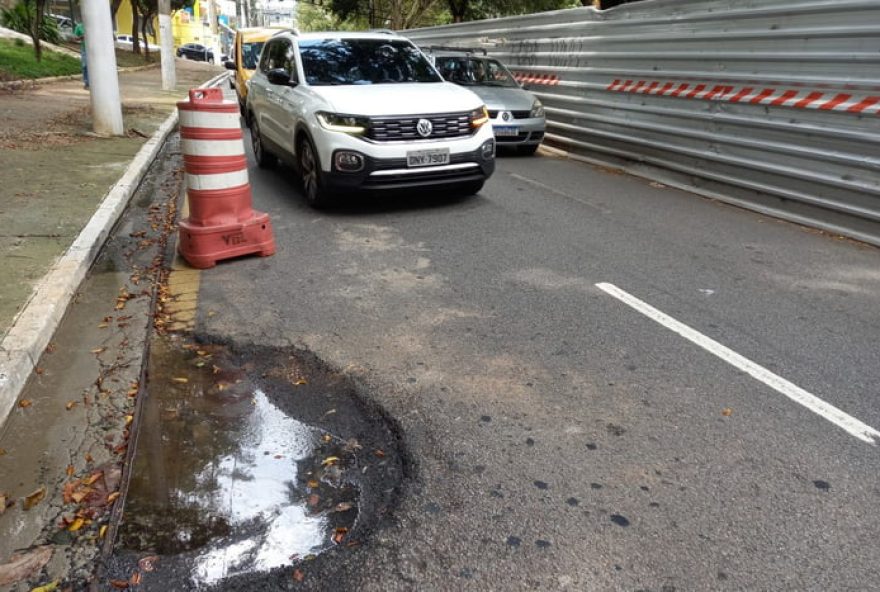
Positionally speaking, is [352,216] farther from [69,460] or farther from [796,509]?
[796,509]

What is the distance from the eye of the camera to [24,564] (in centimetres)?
240

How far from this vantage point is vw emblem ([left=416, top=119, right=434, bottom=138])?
23.1 feet

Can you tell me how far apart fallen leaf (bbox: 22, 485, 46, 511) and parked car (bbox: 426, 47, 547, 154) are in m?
9.69

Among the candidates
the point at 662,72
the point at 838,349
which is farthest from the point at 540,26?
the point at 838,349

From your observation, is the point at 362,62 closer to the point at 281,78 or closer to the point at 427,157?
the point at 281,78

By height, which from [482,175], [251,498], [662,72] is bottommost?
[251,498]

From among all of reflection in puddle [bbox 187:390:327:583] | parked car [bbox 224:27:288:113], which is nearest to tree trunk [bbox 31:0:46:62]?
parked car [bbox 224:27:288:113]

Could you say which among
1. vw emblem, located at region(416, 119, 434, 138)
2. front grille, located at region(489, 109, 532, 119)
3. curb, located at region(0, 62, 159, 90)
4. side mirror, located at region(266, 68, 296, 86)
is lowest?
curb, located at region(0, 62, 159, 90)

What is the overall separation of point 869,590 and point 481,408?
181cm

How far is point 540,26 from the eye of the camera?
13.9m

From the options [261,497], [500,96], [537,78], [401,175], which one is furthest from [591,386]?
[537,78]

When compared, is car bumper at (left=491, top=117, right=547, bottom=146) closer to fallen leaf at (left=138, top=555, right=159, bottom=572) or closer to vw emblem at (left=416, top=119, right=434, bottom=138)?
vw emblem at (left=416, top=119, right=434, bottom=138)

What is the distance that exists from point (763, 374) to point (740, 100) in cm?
603

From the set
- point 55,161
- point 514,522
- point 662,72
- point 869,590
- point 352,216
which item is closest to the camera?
point 869,590
